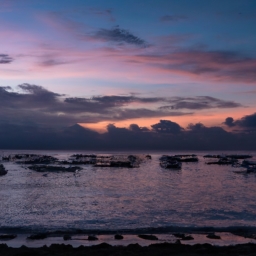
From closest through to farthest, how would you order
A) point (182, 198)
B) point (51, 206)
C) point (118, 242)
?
point (118, 242) → point (51, 206) → point (182, 198)

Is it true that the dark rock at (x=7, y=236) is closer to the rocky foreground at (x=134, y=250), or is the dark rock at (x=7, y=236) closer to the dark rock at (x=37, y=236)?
the dark rock at (x=37, y=236)

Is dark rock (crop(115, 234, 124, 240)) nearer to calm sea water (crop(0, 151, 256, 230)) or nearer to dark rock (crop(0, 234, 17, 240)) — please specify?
calm sea water (crop(0, 151, 256, 230))

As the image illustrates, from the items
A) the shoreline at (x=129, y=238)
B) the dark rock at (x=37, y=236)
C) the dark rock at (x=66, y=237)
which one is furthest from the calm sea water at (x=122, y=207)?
the dark rock at (x=66, y=237)

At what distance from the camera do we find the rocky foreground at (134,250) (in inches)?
516

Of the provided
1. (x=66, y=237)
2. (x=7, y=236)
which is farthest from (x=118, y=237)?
(x=7, y=236)

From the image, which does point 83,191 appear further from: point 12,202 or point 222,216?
point 222,216

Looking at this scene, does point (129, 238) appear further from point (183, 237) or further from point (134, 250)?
point (134, 250)

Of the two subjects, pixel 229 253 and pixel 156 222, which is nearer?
pixel 229 253

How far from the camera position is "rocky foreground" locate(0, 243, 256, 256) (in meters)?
13.1

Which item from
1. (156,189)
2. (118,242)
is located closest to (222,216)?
(118,242)

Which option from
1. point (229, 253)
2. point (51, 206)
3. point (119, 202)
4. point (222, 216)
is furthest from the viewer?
point (119, 202)

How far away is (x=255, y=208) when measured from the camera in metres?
26.4

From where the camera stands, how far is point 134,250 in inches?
537

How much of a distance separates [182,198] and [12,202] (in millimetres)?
14068
